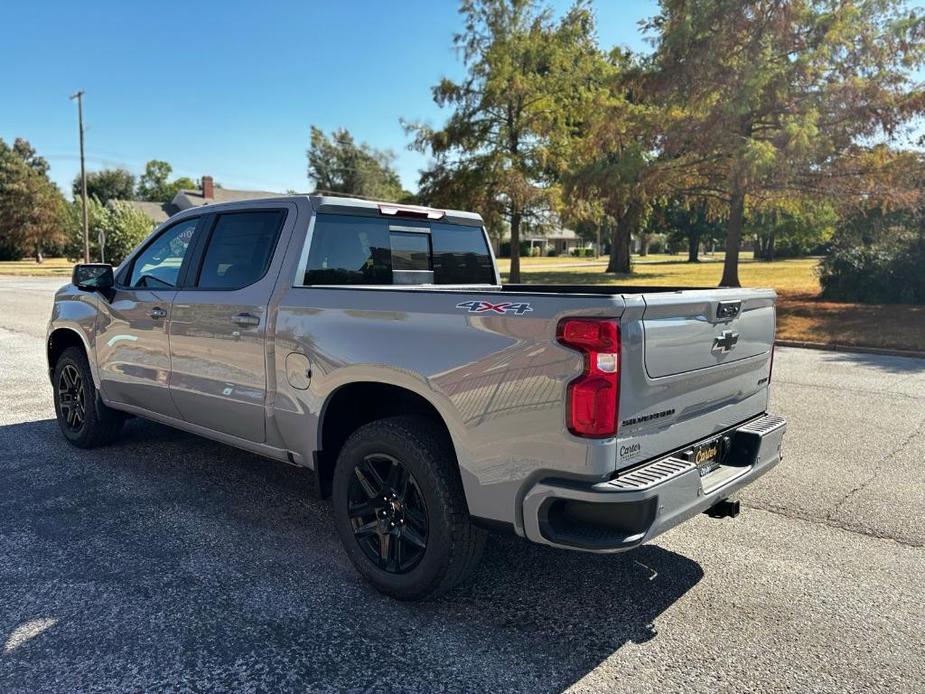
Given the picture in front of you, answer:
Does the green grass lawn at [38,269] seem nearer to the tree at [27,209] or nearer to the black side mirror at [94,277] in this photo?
the tree at [27,209]

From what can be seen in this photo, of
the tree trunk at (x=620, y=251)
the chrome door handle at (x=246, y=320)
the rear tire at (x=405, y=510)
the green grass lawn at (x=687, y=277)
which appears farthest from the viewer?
the tree trunk at (x=620, y=251)

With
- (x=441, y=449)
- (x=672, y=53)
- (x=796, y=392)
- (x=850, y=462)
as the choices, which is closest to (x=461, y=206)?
(x=672, y=53)

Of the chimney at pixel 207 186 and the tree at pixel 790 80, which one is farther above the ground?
the chimney at pixel 207 186

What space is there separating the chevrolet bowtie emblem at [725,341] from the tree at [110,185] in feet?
346

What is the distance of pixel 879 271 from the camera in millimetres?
17312

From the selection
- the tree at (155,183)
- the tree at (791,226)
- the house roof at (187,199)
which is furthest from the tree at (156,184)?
the tree at (791,226)

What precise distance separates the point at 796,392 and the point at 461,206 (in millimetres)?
18351

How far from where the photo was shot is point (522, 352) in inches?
104

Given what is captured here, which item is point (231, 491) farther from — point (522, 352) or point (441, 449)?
point (522, 352)

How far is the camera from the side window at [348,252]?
12.6ft

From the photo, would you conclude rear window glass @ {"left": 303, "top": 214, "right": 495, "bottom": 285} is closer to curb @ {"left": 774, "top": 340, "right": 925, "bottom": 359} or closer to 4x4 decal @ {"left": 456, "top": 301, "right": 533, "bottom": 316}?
4x4 decal @ {"left": 456, "top": 301, "right": 533, "bottom": 316}

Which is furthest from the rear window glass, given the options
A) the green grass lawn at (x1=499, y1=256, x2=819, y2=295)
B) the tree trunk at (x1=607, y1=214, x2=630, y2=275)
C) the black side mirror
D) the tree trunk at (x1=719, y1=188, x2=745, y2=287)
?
the tree trunk at (x1=607, y1=214, x2=630, y2=275)

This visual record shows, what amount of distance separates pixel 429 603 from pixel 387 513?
0.46 meters

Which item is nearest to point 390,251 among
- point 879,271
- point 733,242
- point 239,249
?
point 239,249
